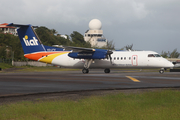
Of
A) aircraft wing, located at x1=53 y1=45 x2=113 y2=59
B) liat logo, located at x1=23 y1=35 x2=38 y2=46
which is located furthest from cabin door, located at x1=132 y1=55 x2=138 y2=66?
liat logo, located at x1=23 y1=35 x2=38 y2=46

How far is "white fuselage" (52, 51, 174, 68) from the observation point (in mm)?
36000

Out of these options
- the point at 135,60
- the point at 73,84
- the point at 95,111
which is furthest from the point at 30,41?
the point at 95,111

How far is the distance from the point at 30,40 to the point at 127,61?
16125 millimetres

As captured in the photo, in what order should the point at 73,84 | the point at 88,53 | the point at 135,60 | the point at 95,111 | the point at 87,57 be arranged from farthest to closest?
1. the point at 87,57
2. the point at 88,53
3. the point at 135,60
4. the point at 73,84
5. the point at 95,111

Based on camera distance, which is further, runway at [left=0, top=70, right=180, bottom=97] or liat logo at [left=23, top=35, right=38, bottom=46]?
liat logo at [left=23, top=35, right=38, bottom=46]

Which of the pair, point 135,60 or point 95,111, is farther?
point 135,60

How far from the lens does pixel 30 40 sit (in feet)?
135

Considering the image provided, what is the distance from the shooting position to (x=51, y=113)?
8.23 meters

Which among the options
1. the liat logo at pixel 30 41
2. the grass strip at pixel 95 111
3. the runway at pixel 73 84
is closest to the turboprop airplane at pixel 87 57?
the liat logo at pixel 30 41

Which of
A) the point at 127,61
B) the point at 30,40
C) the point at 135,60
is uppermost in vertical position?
the point at 30,40

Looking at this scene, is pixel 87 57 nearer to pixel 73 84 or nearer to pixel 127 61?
pixel 127 61

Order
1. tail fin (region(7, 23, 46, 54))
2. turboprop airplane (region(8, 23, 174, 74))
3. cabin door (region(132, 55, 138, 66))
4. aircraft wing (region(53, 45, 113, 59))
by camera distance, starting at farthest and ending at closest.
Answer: tail fin (region(7, 23, 46, 54))
aircraft wing (region(53, 45, 113, 59))
cabin door (region(132, 55, 138, 66))
turboprop airplane (region(8, 23, 174, 74))

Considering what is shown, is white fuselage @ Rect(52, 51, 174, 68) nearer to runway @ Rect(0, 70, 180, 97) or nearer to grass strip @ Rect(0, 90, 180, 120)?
runway @ Rect(0, 70, 180, 97)

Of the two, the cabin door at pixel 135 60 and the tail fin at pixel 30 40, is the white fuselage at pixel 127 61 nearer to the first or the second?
the cabin door at pixel 135 60
